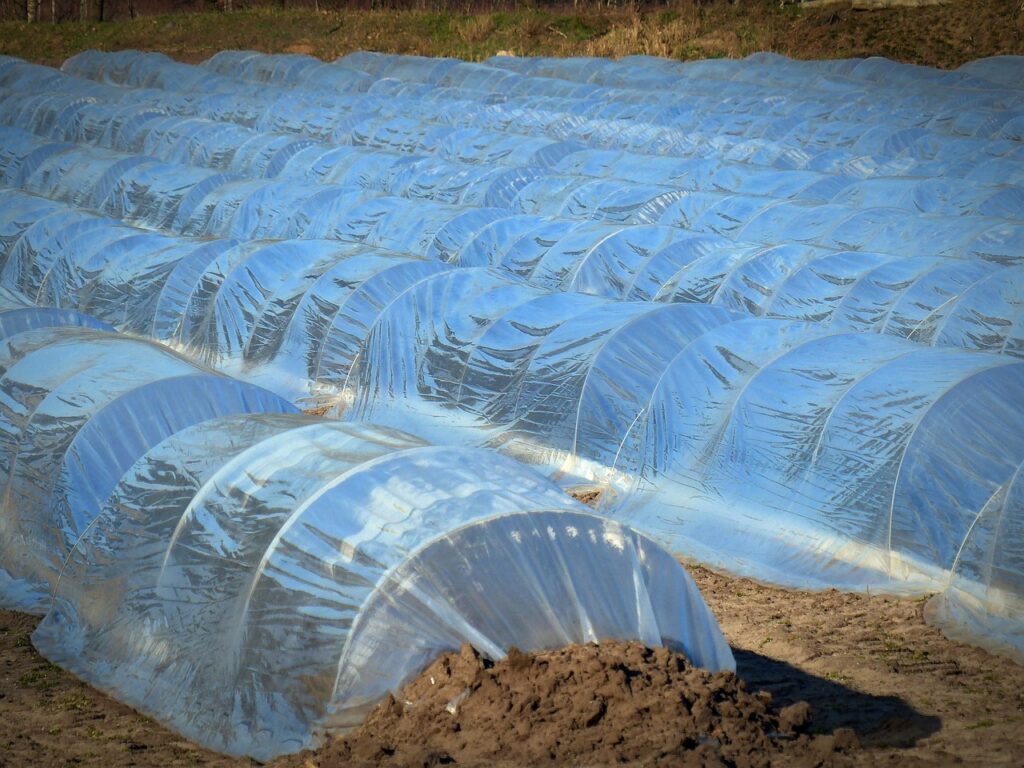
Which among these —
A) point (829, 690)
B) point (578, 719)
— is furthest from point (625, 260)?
point (578, 719)

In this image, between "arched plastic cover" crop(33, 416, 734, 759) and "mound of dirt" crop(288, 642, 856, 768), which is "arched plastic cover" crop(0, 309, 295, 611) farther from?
"mound of dirt" crop(288, 642, 856, 768)

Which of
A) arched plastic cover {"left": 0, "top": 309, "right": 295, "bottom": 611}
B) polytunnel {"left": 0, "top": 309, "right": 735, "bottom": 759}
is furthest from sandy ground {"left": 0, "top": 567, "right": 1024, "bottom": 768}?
arched plastic cover {"left": 0, "top": 309, "right": 295, "bottom": 611}

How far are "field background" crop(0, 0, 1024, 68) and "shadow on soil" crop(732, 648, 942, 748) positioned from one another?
31785 mm

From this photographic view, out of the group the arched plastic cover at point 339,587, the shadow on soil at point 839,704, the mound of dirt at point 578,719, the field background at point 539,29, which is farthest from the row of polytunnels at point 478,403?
the field background at point 539,29

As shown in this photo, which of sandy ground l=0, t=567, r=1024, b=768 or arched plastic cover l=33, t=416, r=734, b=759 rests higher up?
arched plastic cover l=33, t=416, r=734, b=759

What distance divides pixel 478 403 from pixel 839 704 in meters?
6.31

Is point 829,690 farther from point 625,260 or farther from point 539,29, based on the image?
point 539,29

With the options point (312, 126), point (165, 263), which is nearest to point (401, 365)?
point (165, 263)

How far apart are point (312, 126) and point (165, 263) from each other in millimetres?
15217

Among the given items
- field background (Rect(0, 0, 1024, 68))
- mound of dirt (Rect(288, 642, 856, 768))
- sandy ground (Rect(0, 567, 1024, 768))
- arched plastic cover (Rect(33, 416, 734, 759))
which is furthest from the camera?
field background (Rect(0, 0, 1024, 68))

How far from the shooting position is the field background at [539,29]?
36.6m

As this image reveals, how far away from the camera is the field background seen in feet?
120

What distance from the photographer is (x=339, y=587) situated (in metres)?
6.23

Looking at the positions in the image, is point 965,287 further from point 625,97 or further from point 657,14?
point 657,14
